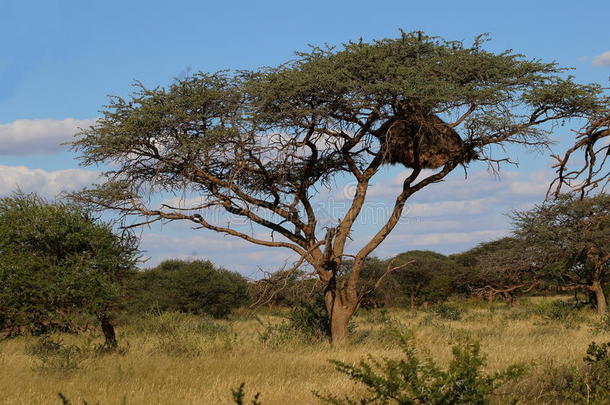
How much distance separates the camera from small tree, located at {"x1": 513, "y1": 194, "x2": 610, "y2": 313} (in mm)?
26469

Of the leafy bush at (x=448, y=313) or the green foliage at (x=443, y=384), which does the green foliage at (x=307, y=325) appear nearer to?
the green foliage at (x=443, y=384)

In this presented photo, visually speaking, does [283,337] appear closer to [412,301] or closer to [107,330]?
[107,330]

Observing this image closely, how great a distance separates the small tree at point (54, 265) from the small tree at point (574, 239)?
1873cm

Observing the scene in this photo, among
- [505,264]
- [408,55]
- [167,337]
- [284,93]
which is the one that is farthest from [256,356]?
[505,264]

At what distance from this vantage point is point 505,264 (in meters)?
28.0

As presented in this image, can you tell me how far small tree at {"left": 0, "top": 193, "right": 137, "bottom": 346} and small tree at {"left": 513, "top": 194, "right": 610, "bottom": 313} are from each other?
61.4 ft

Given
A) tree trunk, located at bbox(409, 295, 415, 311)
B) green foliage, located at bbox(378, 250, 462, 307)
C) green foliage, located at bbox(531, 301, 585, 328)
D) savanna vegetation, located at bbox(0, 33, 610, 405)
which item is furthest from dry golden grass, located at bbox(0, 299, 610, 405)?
green foliage, located at bbox(378, 250, 462, 307)

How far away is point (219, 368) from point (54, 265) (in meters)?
5.16

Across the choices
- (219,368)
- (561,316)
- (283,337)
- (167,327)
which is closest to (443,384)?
(219,368)

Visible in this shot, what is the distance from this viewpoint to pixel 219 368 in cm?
1024

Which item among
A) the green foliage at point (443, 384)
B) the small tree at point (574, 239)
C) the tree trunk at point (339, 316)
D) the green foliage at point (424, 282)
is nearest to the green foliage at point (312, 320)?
the tree trunk at point (339, 316)

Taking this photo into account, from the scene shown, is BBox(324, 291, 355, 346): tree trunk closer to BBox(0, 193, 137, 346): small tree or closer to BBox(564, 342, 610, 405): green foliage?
BBox(0, 193, 137, 346): small tree

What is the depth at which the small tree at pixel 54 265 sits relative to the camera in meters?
13.2

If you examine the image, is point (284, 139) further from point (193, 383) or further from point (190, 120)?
point (193, 383)
